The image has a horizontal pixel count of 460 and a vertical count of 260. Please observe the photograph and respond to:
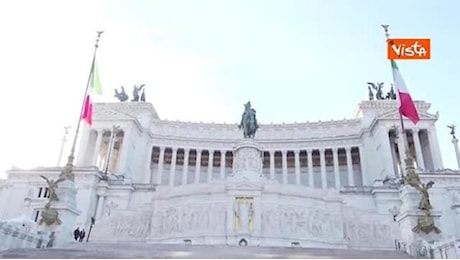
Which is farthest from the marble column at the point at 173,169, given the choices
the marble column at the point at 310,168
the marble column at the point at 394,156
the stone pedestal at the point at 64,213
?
the stone pedestal at the point at 64,213

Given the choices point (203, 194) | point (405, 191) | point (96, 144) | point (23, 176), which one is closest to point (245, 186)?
point (203, 194)

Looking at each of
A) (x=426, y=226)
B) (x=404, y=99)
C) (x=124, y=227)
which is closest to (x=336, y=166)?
(x=124, y=227)

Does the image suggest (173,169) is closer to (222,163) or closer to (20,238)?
(222,163)

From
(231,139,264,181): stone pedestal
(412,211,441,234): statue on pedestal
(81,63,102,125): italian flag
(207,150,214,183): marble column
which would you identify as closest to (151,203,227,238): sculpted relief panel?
(231,139,264,181): stone pedestal

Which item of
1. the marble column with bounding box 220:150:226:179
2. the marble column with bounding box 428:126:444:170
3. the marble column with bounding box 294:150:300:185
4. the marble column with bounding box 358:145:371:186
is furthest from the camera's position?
the marble column with bounding box 220:150:226:179

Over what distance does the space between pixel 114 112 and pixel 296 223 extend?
36786 mm

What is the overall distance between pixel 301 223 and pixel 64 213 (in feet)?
57.0

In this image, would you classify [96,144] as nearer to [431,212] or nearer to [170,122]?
[170,122]

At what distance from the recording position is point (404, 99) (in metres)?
20.7

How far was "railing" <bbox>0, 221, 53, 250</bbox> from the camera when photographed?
47.4 feet

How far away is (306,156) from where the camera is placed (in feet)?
204

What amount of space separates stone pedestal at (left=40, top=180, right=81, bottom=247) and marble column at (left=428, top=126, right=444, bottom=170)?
47.2 m

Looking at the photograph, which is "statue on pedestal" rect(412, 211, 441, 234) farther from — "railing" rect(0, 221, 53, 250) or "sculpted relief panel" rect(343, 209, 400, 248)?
"railing" rect(0, 221, 53, 250)

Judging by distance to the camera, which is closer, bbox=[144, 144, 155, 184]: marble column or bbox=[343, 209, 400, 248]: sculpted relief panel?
bbox=[343, 209, 400, 248]: sculpted relief panel
